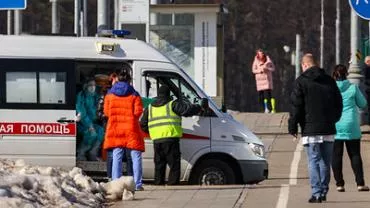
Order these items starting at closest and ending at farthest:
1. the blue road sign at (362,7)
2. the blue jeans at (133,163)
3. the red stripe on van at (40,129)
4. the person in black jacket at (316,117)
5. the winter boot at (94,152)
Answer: the person in black jacket at (316,117)
the blue jeans at (133,163)
the blue road sign at (362,7)
the red stripe on van at (40,129)
the winter boot at (94,152)

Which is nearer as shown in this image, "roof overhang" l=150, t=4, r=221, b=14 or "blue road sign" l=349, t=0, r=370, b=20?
"blue road sign" l=349, t=0, r=370, b=20

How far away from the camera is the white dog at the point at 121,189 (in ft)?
44.7

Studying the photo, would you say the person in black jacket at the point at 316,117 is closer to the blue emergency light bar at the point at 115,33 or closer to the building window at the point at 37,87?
the building window at the point at 37,87

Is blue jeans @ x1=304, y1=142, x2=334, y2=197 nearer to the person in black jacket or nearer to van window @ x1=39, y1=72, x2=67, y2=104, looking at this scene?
the person in black jacket

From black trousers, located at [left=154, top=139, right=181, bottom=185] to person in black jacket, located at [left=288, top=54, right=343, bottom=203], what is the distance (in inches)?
110

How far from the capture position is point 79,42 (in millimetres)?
16125

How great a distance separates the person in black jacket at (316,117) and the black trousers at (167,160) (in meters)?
2.79

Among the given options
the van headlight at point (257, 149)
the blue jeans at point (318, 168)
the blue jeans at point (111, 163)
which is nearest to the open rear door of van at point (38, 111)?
the blue jeans at point (111, 163)

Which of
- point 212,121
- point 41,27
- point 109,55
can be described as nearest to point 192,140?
point 212,121

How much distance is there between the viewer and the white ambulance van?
15.8m

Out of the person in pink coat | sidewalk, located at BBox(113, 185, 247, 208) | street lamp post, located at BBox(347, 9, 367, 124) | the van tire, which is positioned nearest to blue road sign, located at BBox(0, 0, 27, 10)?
sidewalk, located at BBox(113, 185, 247, 208)

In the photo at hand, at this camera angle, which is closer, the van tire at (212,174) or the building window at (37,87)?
the building window at (37,87)

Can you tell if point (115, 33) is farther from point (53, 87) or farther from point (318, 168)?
point (318, 168)

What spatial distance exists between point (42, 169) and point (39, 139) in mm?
2093
